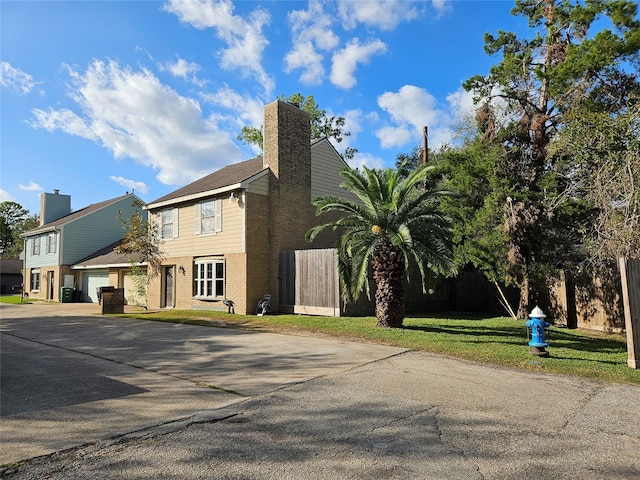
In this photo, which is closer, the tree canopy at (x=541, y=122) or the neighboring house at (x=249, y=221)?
the tree canopy at (x=541, y=122)

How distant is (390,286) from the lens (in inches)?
488

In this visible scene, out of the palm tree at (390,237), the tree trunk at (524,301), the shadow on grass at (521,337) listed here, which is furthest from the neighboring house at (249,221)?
the tree trunk at (524,301)

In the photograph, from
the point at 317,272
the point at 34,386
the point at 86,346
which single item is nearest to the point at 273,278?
the point at 317,272

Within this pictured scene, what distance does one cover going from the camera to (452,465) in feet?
12.6

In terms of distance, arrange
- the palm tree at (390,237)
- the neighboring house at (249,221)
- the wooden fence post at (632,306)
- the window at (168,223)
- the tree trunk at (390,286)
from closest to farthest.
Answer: the wooden fence post at (632,306), the palm tree at (390,237), the tree trunk at (390,286), the neighboring house at (249,221), the window at (168,223)

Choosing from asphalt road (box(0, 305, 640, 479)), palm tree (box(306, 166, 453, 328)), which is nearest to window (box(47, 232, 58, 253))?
asphalt road (box(0, 305, 640, 479))

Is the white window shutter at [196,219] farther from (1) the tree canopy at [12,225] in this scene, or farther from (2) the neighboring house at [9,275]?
(1) the tree canopy at [12,225]

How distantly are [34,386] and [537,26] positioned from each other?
2055cm

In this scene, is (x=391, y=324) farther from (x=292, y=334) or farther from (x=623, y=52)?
(x=623, y=52)

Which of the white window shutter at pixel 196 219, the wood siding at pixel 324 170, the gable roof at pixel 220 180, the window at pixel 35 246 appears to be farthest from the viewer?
the window at pixel 35 246

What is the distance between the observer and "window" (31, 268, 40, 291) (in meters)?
34.2

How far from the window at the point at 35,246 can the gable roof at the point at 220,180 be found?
56.4 ft

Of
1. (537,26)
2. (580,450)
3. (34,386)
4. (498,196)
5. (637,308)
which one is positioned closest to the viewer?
(580,450)

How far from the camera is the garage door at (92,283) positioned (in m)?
28.1
